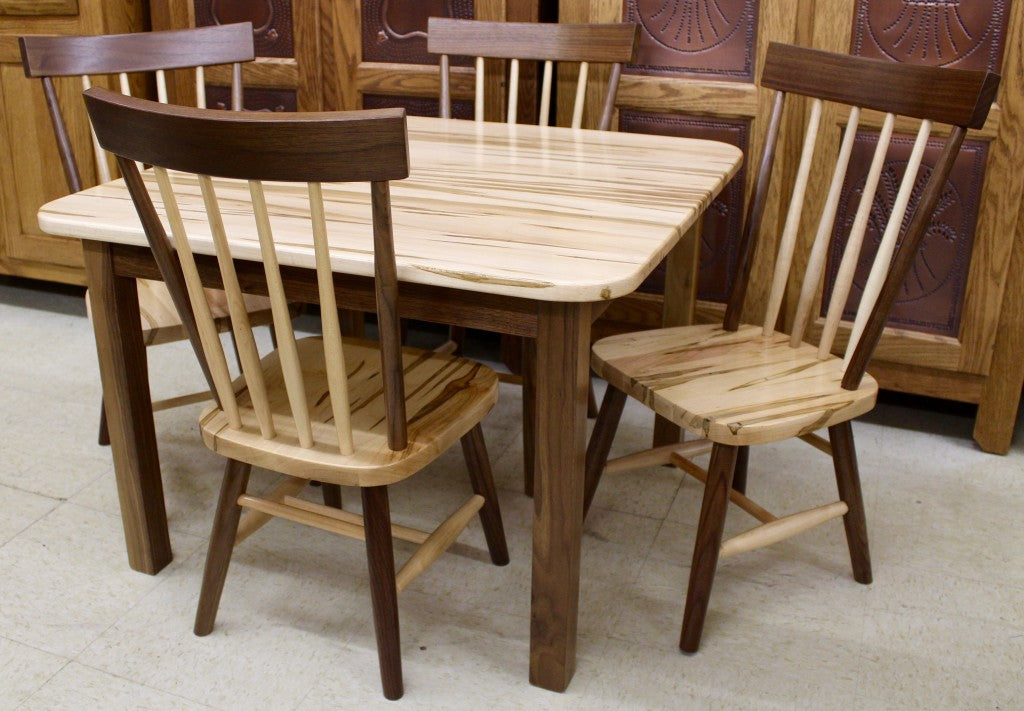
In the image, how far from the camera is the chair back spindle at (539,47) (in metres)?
2.26

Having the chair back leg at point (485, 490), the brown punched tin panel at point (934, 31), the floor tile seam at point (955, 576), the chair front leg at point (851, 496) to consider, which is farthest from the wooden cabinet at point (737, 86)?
the chair back leg at point (485, 490)

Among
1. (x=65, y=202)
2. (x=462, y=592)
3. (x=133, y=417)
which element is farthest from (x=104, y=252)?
(x=462, y=592)

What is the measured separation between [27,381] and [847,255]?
6.83 ft

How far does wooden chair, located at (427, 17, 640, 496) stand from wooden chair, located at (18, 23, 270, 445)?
0.44 metres

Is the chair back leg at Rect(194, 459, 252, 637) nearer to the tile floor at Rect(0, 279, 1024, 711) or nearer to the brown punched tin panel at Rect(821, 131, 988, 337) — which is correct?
the tile floor at Rect(0, 279, 1024, 711)

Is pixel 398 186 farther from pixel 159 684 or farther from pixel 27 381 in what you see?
pixel 27 381

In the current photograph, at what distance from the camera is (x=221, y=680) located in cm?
165

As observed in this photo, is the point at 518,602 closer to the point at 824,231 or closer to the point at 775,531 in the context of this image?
the point at 775,531

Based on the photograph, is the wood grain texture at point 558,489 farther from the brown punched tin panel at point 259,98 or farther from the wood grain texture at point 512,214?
the brown punched tin panel at point 259,98

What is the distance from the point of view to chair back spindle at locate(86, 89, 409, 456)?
1.21m

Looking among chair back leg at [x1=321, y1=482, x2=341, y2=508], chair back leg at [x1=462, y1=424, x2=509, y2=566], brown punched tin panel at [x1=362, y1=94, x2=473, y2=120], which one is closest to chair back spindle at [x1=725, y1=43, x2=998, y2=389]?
chair back leg at [x1=462, y1=424, x2=509, y2=566]

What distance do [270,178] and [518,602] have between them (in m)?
0.95

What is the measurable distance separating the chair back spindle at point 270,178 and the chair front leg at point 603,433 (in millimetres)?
526

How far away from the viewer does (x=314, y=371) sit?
1.75m
